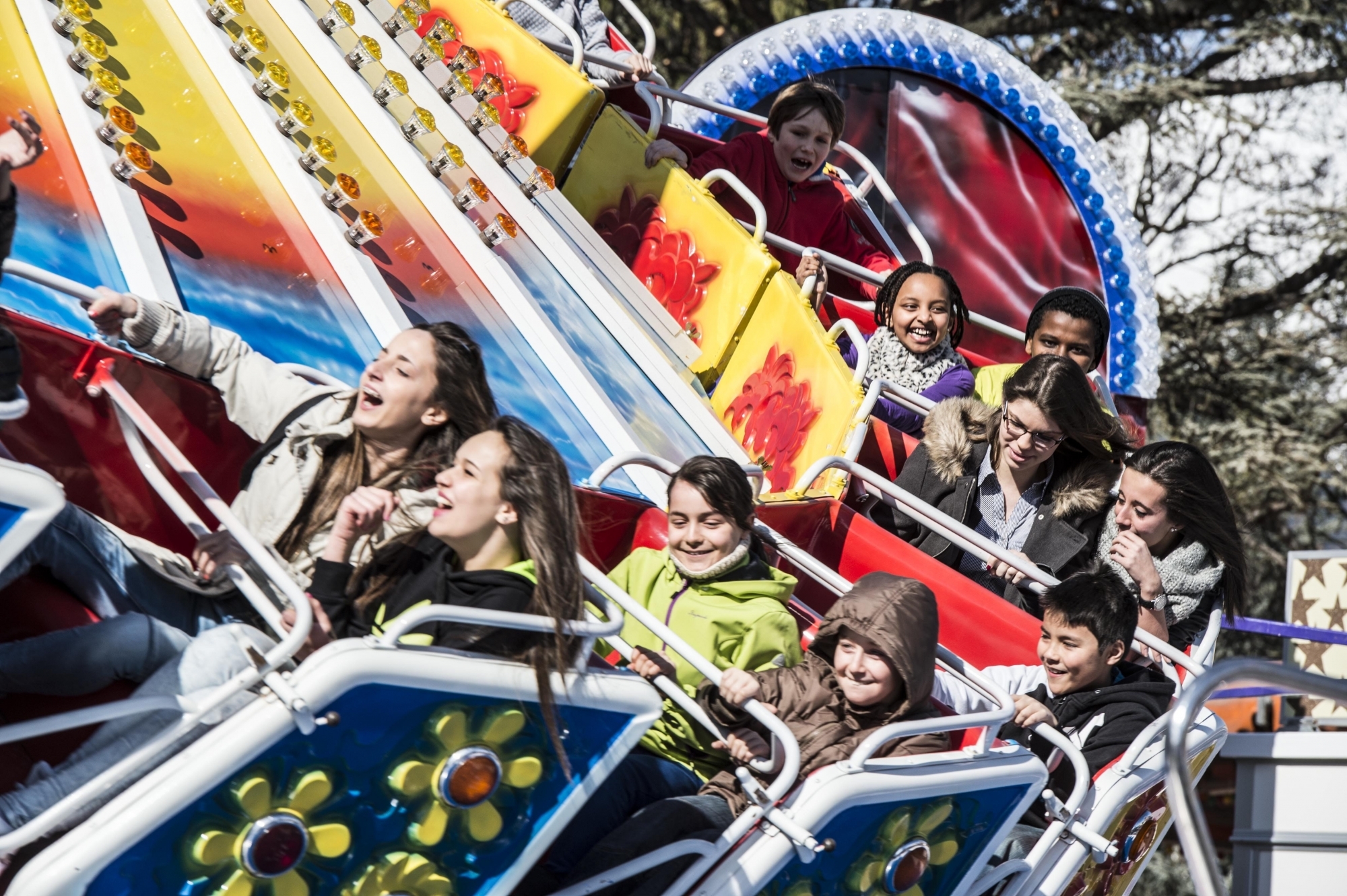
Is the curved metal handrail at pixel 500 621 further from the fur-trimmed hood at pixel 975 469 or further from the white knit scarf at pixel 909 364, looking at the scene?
the white knit scarf at pixel 909 364

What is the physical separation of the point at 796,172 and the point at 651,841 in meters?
3.16

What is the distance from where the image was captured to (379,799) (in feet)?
6.23

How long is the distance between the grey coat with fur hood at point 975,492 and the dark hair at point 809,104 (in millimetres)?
1451

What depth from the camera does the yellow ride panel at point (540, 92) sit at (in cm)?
446

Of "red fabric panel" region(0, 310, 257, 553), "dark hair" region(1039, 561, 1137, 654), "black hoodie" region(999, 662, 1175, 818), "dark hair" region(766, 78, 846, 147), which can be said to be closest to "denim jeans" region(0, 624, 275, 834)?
"red fabric panel" region(0, 310, 257, 553)

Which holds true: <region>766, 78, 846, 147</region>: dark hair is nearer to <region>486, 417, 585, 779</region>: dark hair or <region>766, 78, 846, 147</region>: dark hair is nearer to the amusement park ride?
the amusement park ride

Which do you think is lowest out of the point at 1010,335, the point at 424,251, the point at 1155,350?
the point at 424,251

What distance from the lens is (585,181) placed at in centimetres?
469

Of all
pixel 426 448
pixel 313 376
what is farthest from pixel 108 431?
pixel 426 448

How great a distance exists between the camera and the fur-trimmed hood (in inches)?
133

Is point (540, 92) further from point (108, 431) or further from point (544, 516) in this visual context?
point (544, 516)

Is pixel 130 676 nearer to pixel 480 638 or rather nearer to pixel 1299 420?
pixel 480 638

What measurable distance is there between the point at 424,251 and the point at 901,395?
4.33 ft

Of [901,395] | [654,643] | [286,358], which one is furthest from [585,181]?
[654,643]
